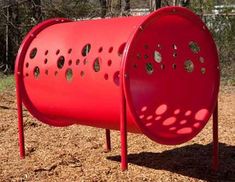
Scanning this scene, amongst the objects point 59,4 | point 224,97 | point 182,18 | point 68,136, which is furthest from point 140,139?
point 59,4

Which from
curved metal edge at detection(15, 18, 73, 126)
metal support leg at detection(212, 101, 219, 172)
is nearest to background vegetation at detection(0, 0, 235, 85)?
curved metal edge at detection(15, 18, 73, 126)

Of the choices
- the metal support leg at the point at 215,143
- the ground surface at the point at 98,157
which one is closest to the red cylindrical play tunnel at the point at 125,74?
the metal support leg at the point at 215,143

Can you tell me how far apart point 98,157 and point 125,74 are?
1.54 meters

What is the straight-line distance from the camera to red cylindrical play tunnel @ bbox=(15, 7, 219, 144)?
167 inches

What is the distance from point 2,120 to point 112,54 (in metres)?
3.52

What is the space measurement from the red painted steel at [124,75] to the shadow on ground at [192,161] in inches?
15.1

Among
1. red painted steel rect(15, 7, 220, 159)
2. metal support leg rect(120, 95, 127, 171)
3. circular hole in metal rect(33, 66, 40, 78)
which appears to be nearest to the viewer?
metal support leg rect(120, 95, 127, 171)

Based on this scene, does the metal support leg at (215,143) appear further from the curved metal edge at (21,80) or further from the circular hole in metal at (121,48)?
the curved metal edge at (21,80)

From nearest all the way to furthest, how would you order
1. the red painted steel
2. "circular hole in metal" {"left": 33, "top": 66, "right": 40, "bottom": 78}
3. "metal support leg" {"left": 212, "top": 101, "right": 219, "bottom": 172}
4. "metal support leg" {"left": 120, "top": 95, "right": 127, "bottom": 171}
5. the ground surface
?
"metal support leg" {"left": 120, "top": 95, "right": 127, "bottom": 171} < the red painted steel < the ground surface < "metal support leg" {"left": 212, "top": 101, "right": 219, "bottom": 172} < "circular hole in metal" {"left": 33, "top": 66, "right": 40, "bottom": 78}

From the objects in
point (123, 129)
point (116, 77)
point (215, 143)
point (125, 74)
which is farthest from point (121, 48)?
point (215, 143)

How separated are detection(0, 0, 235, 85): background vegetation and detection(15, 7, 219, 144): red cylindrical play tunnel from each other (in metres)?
6.07

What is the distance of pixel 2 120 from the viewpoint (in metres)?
7.32

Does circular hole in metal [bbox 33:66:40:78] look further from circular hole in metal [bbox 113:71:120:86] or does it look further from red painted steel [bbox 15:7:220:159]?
circular hole in metal [bbox 113:71:120:86]

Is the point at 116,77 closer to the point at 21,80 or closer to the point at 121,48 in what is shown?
the point at 121,48
